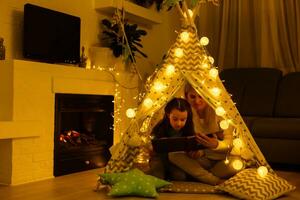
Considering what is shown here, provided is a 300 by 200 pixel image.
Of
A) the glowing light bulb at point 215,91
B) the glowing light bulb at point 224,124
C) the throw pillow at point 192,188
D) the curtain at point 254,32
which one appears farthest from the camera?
the curtain at point 254,32

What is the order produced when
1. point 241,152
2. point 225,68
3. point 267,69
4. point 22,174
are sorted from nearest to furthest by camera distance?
point 241,152 < point 22,174 < point 267,69 < point 225,68

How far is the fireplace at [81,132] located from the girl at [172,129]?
2.95 ft

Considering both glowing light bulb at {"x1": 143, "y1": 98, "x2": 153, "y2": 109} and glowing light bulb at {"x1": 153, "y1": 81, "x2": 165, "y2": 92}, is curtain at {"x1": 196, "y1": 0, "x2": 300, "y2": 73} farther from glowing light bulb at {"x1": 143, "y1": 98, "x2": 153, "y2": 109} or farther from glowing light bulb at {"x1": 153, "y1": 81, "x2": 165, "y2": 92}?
glowing light bulb at {"x1": 143, "y1": 98, "x2": 153, "y2": 109}

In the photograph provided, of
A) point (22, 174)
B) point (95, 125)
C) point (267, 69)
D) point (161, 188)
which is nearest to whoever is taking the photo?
point (161, 188)

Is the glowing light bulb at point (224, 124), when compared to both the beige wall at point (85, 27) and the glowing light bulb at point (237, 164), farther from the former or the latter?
the beige wall at point (85, 27)

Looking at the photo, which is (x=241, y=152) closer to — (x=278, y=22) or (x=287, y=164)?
(x=287, y=164)

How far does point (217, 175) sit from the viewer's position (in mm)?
2926

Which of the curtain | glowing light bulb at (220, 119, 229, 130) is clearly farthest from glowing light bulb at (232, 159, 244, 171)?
the curtain

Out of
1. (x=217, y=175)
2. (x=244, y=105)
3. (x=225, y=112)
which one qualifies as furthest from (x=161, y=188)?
(x=244, y=105)

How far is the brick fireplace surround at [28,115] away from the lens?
9.98 feet

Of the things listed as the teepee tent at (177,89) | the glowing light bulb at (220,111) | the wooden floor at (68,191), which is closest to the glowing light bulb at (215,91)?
the teepee tent at (177,89)

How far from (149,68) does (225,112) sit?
2336 millimetres

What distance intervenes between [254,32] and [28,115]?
9.43 ft

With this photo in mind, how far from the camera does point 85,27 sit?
4199 mm
